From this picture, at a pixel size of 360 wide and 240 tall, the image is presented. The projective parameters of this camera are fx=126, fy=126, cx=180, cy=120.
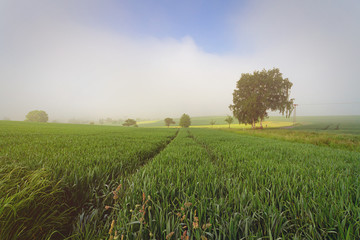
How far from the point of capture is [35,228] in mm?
1211

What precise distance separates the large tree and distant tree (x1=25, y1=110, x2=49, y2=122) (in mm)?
114457

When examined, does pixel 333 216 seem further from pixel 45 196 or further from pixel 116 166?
pixel 116 166

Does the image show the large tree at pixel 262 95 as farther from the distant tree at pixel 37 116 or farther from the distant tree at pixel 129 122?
the distant tree at pixel 37 116

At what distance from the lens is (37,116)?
8025 cm

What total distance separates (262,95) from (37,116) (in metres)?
121

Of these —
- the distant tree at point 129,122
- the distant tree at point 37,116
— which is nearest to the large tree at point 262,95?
the distant tree at point 129,122

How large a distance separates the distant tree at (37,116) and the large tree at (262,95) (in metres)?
114

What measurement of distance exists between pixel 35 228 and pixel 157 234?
1194 mm

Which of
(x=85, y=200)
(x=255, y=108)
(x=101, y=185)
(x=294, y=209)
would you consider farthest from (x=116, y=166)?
(x=255, y=108)

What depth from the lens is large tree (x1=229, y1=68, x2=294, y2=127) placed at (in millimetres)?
27108

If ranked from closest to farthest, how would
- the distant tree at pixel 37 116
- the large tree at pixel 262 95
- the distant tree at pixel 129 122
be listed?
the large tree at pixel 262 95 → the distant tree at pixel 37 116 → the distant tree at pixel 129 122

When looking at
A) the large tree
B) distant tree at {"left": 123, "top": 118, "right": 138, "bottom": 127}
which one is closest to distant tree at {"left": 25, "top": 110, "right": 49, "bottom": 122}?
distant tree at {"left": 123, "top": 118, "right": 138, "bottom": 127}

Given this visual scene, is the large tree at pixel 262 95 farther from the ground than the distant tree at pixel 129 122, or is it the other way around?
the large tree at pixel 262 95

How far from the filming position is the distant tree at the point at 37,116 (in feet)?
262
